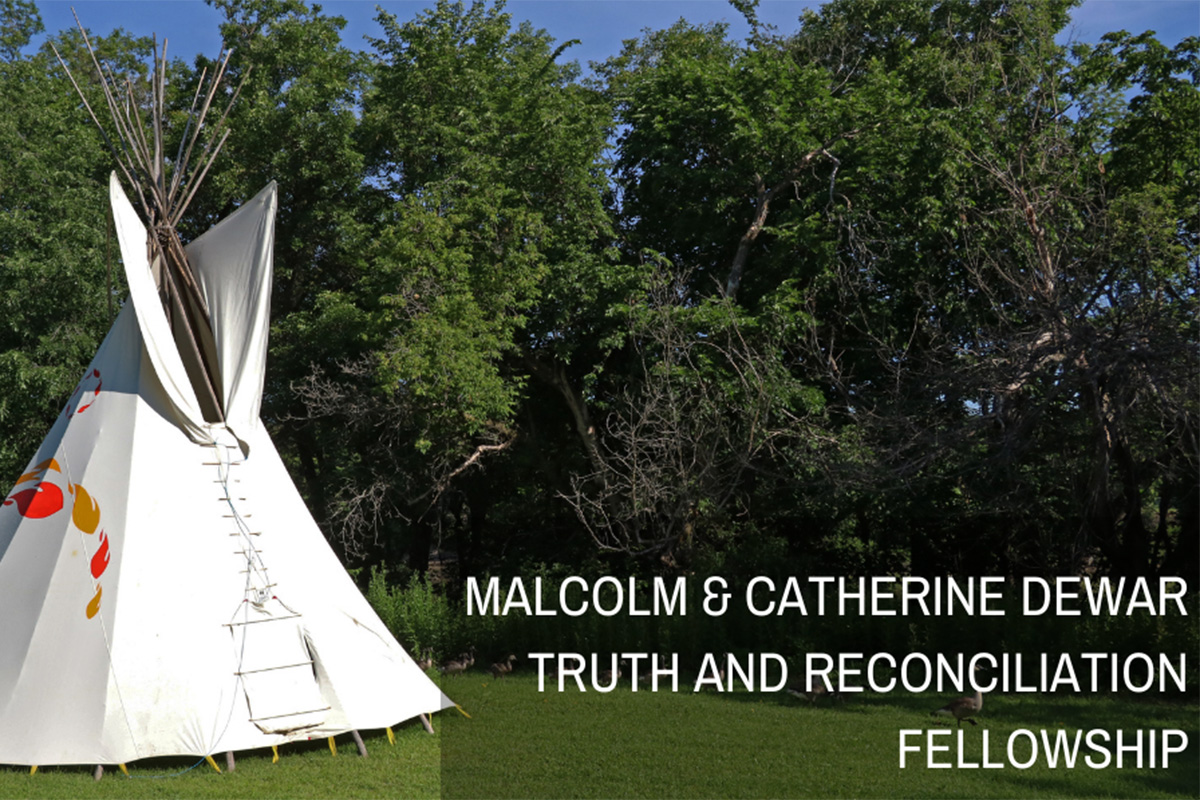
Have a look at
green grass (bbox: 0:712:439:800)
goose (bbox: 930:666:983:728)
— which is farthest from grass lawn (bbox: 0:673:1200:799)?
goose (bbox: 930:666:983:728)

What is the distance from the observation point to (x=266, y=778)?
23.4 ft

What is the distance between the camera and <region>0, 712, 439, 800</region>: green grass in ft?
22.1

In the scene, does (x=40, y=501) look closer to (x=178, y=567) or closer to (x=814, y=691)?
(x=178, y=567)

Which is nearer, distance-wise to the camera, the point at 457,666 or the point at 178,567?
the point at 178,567

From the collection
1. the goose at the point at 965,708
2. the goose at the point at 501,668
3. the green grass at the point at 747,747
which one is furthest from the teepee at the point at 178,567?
the goose at the point at 965,708

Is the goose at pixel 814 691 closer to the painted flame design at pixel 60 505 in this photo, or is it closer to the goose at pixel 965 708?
the goose at pixel 965 708

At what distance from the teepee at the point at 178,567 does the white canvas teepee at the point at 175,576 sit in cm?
1

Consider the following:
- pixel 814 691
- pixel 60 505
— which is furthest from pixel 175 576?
pixel 814 691

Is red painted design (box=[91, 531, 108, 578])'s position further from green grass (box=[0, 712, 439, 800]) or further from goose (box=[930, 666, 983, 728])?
goose (box=[930, 666, 983, 728])

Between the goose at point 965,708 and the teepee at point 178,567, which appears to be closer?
the teepee at point 178,567

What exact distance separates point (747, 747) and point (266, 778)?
3729 millimetres

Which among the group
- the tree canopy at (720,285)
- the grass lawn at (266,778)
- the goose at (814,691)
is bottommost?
the grass lawn at (266,778)

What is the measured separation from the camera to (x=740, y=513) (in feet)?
49.5

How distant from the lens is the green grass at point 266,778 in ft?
22.1
